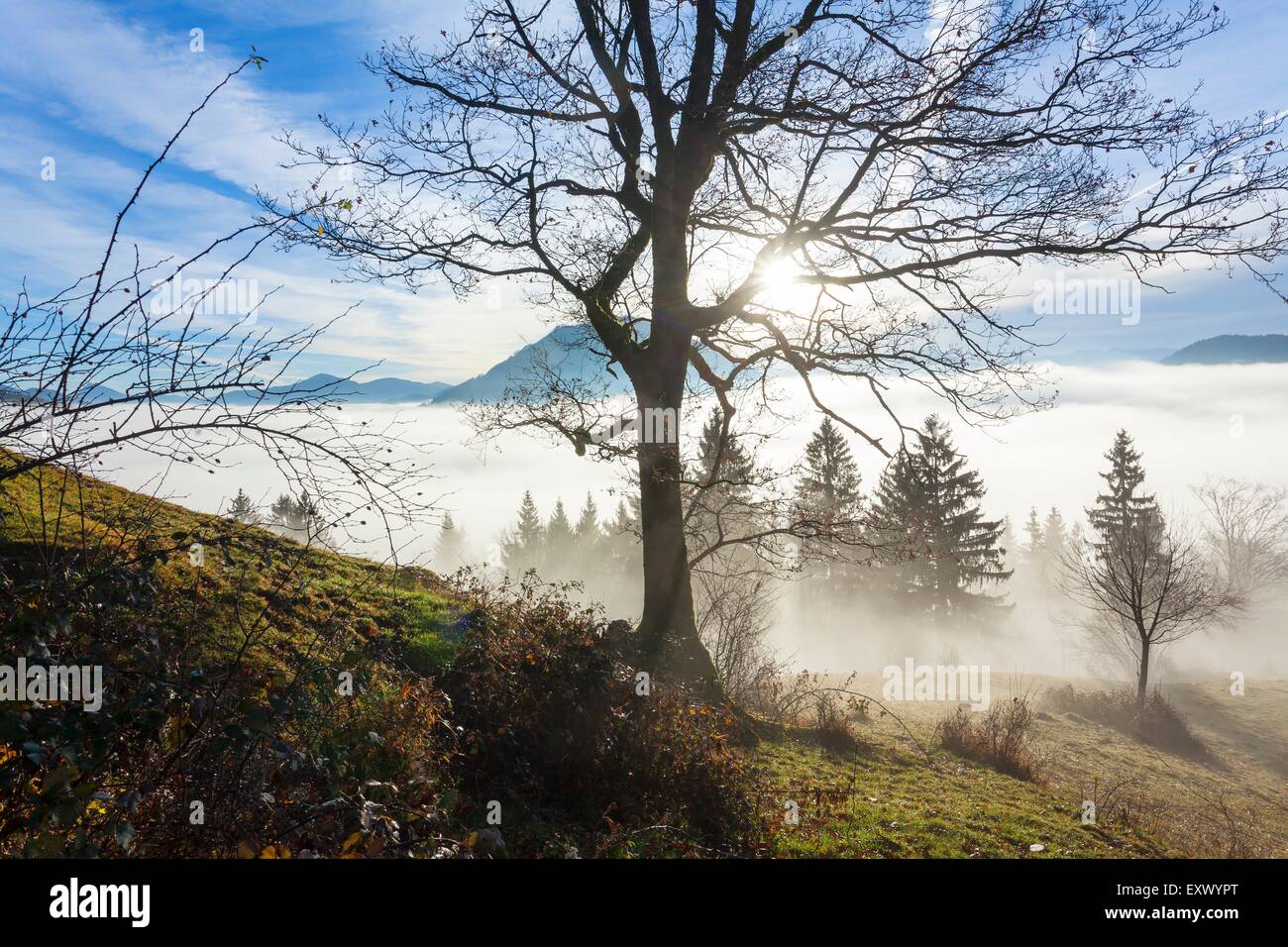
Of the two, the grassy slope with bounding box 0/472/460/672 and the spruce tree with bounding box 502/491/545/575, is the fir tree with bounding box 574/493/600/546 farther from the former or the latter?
the grassy slope with bounding box 0/472/460/672

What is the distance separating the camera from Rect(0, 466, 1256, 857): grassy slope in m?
6.25

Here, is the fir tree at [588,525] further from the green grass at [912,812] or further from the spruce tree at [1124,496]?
the green grass at [912,812]

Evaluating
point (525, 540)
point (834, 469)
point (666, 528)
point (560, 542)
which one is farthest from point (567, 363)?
point (525, 540)

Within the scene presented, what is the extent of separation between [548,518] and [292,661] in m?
63.7

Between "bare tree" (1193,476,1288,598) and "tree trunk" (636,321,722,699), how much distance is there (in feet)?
197

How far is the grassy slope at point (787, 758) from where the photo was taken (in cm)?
625

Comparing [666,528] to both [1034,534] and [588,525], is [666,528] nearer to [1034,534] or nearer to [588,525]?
[588,525]

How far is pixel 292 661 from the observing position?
607 cm

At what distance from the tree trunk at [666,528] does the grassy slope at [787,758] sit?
1789 millimetres

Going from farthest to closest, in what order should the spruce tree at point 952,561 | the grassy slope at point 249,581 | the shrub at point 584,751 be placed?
the spruce tree at point 952,561, the shrub at point 584,751, the grassy slope at point 249,581

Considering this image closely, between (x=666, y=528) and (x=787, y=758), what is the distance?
141 inches

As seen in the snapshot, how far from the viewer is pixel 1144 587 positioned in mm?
32469

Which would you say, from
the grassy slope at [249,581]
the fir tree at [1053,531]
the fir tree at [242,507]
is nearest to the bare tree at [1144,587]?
the grassy slope at [249,581]
